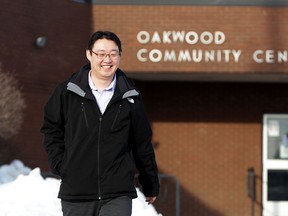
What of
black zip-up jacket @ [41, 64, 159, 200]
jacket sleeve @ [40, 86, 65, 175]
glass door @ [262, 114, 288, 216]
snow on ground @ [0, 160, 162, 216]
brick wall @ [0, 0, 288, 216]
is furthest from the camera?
glass door @ [262, 114, 288, 216]

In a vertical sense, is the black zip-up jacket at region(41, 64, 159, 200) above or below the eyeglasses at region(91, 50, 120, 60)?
below

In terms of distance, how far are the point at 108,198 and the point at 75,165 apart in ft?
0.81

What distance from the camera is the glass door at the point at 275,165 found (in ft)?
48.1

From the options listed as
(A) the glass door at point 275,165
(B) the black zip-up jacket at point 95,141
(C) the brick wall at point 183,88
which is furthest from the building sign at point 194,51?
(B) the black zip-up jacket at point 95,141

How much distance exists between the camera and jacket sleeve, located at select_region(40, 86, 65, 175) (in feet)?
14.3

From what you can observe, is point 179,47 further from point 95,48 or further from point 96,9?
point 95,48

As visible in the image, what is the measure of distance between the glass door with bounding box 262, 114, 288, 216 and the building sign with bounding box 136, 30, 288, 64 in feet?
6.88

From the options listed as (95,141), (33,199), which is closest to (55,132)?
(95,141)

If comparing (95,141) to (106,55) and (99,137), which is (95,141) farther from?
(106,55)

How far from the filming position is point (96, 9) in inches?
518

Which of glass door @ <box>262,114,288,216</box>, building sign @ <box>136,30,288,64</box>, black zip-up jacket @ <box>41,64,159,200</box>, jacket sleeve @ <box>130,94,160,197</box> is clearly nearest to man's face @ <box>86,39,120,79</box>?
black zip-up jacket @ <box>41,64,159,200</box>

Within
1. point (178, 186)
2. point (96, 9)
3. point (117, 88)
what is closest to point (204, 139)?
point (178, 186)

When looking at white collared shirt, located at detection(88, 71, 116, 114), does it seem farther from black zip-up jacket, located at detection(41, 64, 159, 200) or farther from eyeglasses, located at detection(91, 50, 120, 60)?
eyeglasses, located at detection(91, 50, 120, 60)

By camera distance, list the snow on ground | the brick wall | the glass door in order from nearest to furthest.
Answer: the snow on ground
the brick wall
the glass door
